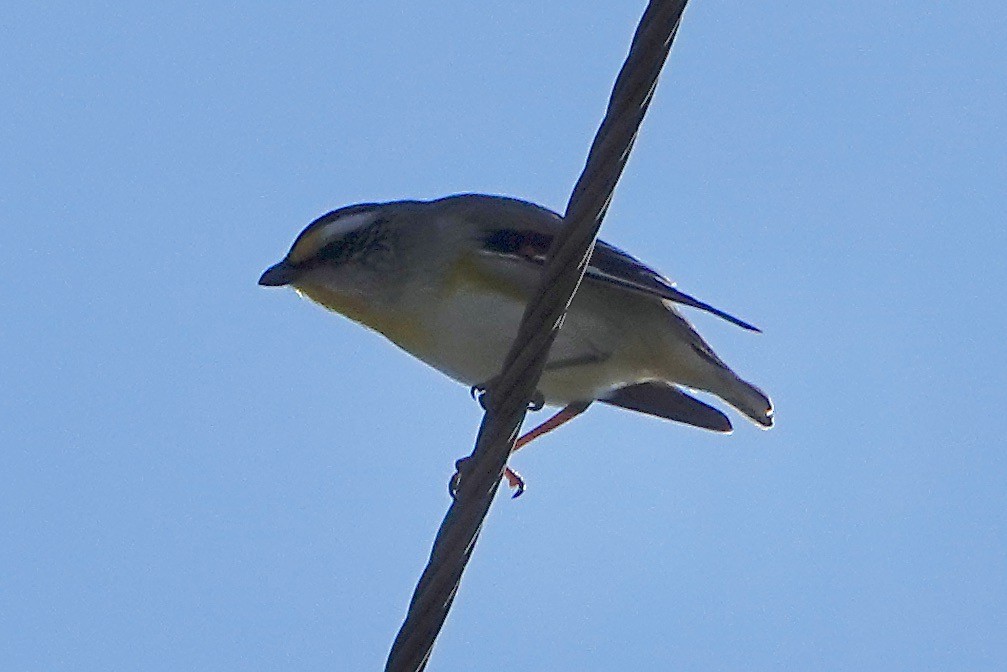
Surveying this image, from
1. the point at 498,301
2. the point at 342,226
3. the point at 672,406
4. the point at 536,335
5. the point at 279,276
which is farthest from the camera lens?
the point at 672,406

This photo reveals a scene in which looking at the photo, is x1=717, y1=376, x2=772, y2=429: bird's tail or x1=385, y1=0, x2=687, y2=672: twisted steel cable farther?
x1=717, y1=376, x2=772, y2=429: bird's tail

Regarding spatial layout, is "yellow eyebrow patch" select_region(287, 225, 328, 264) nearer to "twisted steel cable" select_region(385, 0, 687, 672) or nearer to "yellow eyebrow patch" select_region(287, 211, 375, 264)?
"yellow eyebrow patch" select_region(287, 211, 375, 264)

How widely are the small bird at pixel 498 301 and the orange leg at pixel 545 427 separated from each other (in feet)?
0.04

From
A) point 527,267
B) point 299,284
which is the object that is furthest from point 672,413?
point 299,284

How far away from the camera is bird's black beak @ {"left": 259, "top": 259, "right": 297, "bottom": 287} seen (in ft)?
21.3

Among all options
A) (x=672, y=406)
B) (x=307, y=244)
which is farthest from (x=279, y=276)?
(x=672, y=406)

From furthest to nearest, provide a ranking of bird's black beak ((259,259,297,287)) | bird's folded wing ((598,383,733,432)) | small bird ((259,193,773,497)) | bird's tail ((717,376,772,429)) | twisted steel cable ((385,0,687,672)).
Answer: bird's folded wing ((598,383,733,432))
bird's tail ((717,376,772,429))
bird's black beak ((259,259,297,287))
small bird ((259,193,773,497))
twisted steel cable ((385,0,687,672))

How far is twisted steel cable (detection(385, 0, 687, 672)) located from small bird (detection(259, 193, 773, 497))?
276 centimetres

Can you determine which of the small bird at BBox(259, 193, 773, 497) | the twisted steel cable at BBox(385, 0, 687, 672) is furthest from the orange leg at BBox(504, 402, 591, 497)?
the twisted steel cable at BBox(385, 0, 687, 672)

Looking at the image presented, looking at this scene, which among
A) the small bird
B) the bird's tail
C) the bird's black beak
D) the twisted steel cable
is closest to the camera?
the twisted steel cable

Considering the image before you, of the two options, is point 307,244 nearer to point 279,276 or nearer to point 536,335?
point 279,276

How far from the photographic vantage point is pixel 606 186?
3105 millimetres

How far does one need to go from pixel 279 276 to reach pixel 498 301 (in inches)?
41.2

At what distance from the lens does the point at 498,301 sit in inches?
241
